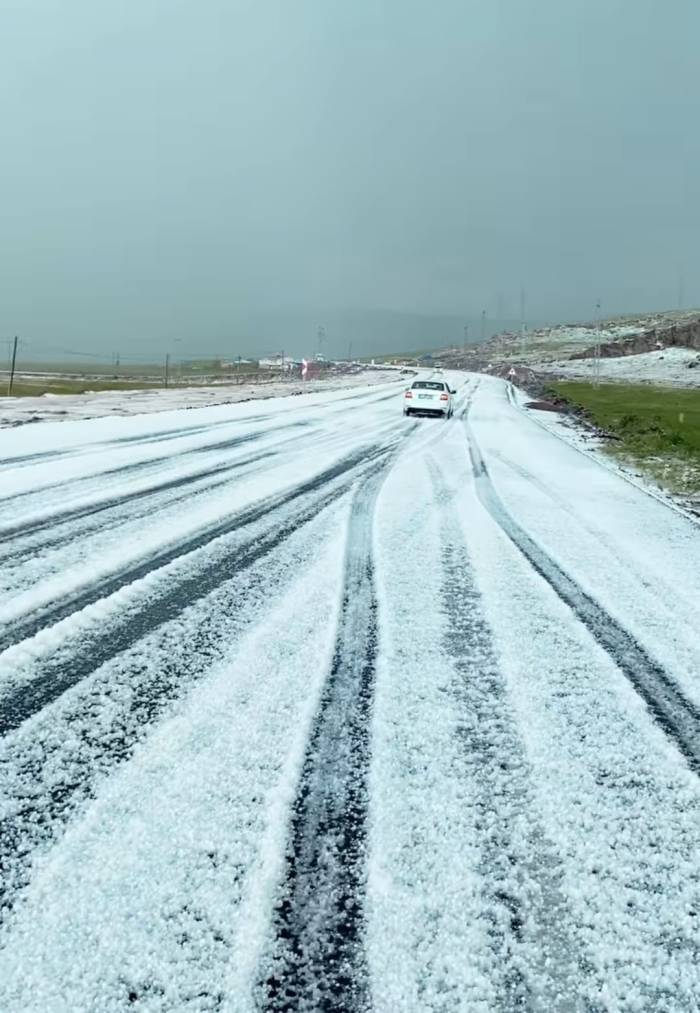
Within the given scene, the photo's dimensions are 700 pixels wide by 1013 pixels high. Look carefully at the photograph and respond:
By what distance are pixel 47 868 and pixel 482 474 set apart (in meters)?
8.18

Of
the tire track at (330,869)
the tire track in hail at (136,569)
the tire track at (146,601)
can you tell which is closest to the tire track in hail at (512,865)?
the tire track at (330,869)

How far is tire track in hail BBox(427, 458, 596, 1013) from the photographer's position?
A: 5.07 ft

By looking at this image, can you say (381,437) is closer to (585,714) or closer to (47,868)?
(585,714)

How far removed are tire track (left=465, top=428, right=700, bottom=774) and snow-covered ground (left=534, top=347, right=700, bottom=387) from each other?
173 feet

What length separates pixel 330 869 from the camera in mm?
1871

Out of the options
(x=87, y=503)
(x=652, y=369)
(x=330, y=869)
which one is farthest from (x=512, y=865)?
(x=652, y=369)

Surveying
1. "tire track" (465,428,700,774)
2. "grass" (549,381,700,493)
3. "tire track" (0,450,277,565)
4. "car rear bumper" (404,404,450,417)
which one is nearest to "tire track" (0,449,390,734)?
"tire track" (0,450,277,565)

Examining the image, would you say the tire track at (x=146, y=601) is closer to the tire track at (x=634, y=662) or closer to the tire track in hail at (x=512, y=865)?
the tire track in hail at (x=512, y=865)

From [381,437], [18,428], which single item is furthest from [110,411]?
[381,437]

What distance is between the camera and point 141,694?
2756 millimetres

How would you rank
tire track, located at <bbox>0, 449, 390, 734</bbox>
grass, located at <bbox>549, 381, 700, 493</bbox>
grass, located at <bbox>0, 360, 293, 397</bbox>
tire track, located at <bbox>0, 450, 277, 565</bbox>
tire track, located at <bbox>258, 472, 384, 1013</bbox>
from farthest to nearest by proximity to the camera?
grass, located at <bbox>0, 360, 293, 397</bbox>
grass, located at <bbox>549, 381, 700, 493</bbox>
tire track, located at <bbox>0, 450, 277, 565</bbox>
tire track, located at <bbox>0, 449, 390, 734</bbox>
tire track, located at <bbox>258, 472, 384, 1013</bbox>

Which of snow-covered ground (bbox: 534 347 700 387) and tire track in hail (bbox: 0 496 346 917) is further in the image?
snow-covered ground (bbox: 534 347 700 387)

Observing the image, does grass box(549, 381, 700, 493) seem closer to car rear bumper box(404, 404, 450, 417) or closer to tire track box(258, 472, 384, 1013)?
car rear bumper box(404, 404, 450, 417)

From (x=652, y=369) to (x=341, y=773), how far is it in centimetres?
7348
